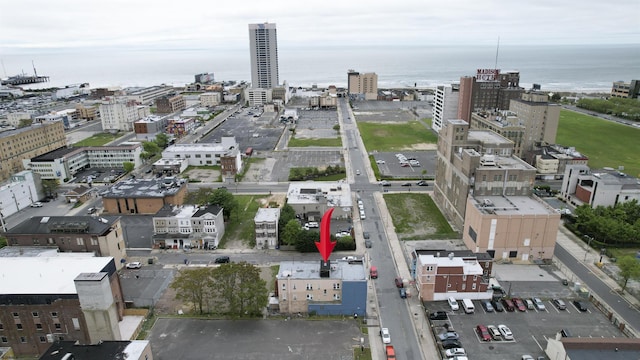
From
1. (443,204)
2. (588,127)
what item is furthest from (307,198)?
(588,127)

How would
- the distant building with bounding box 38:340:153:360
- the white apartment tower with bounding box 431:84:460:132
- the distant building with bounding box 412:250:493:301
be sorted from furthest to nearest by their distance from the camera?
1. the white apartment tower with bounding box 431:84:460:132
2. the distant building with bounding box 412:250:493:301
3. the distant building with bounding box 38:340:153:360

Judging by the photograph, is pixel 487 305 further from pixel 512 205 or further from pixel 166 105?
pixel 166 105

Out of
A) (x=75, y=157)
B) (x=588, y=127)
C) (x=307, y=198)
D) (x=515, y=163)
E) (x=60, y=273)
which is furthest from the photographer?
(x=588, y=127)

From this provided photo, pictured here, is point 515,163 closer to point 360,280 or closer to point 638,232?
point 638,232

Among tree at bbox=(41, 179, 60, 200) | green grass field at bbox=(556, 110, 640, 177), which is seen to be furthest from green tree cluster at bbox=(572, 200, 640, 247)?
tree at bbox=(41, 179, 60, 200)

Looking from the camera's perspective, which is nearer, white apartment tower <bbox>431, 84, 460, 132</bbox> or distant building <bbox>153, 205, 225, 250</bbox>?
distant building <bbox>153, 205, 225, 250</bbox>

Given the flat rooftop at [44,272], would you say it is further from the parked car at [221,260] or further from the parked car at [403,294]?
the parked car at [403,294]

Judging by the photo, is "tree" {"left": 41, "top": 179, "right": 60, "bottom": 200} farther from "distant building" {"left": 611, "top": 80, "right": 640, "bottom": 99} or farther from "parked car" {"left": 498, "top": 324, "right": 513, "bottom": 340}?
"distant building" {"left": 611, "top": 80, "right": 640, "bottom": 99}
